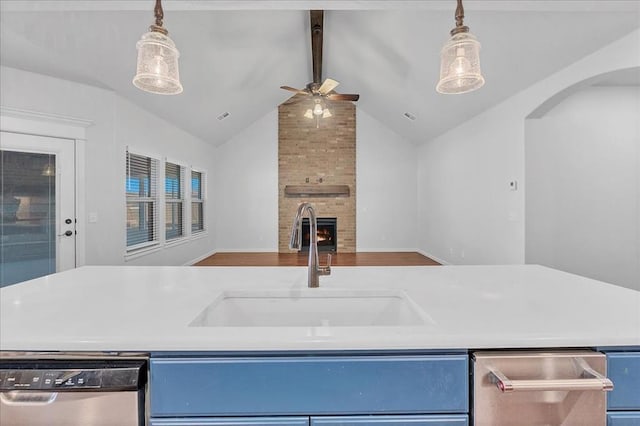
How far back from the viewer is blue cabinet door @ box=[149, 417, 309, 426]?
743 mm

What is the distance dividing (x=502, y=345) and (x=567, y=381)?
151mm

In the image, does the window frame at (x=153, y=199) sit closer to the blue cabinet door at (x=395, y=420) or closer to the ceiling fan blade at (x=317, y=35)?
the ceiling fan blade at (x=317, y=35)

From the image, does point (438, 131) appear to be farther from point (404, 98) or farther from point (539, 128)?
point (539, 128)

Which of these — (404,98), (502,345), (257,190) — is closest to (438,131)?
(404,98)

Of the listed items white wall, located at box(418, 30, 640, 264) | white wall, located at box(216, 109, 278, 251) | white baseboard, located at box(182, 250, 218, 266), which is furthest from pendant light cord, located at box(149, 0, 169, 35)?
white wall, located at box(216, 109, 278, 251)

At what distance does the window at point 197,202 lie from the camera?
6.27m

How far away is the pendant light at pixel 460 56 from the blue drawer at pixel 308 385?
1246 millimetres

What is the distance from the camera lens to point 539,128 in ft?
11.8

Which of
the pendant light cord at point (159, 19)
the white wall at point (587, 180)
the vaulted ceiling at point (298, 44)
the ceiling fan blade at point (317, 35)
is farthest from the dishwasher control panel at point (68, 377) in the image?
the ceiling fan blade at point (317, 35)

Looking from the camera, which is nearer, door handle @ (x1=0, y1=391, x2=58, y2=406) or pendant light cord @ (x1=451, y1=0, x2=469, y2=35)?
door handle @ (x1=0, y1=391, x2=58, y2=406)

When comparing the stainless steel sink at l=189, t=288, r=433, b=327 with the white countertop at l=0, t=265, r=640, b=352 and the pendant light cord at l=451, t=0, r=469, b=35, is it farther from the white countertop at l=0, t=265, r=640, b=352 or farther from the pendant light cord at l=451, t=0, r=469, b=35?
the pendant light cord at l=451, t=0, r=469, b=35

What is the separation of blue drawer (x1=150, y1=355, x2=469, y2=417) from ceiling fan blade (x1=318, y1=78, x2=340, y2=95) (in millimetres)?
4033

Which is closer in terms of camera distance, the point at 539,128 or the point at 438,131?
the point at 539,128

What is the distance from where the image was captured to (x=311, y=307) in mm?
1162
